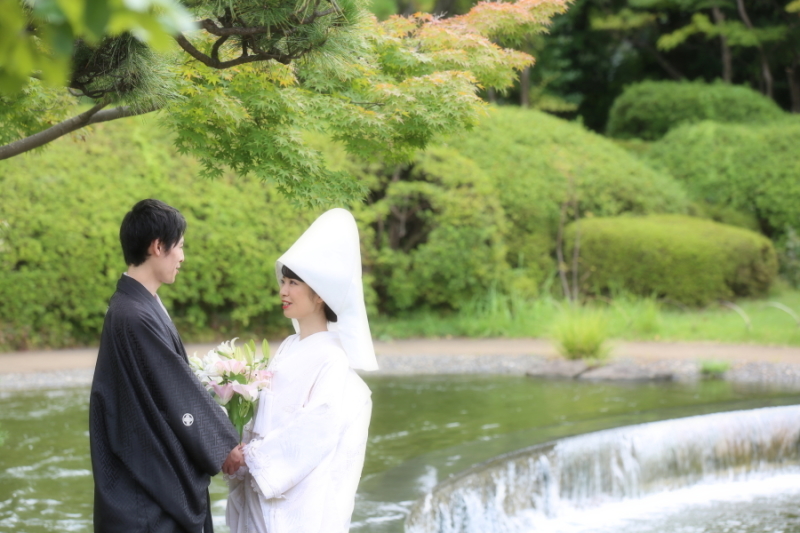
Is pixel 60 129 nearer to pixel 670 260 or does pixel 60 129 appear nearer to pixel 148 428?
pixel 148 428

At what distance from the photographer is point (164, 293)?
1054 centimetres

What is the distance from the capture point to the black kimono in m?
2.50

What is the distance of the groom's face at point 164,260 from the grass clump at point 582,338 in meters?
6.91

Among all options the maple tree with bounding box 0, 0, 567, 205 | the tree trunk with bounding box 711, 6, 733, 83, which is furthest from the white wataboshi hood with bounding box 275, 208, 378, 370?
the tree trunk with bounding box 711, 6, 733, 83

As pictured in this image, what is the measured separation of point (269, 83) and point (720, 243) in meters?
10.2

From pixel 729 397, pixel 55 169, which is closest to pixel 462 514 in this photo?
pixel 729 397

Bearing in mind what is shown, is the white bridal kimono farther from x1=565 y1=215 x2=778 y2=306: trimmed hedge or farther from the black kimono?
x1=565 y1=215 x2=778 y2=306: trimmed hedge

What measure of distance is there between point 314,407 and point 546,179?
37.9 feet

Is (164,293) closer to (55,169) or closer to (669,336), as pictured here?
(55,169)

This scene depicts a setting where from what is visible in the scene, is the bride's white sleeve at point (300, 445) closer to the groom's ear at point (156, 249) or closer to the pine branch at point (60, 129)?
the groom's ear at point (156, 249)

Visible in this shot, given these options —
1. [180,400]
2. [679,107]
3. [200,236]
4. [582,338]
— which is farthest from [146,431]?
[679,107]

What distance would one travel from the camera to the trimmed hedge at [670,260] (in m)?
12.2

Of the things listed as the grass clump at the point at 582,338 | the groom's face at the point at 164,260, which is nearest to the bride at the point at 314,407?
the groom's face at the point at 164,260

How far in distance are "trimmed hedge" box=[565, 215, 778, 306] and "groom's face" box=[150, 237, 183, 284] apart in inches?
406
